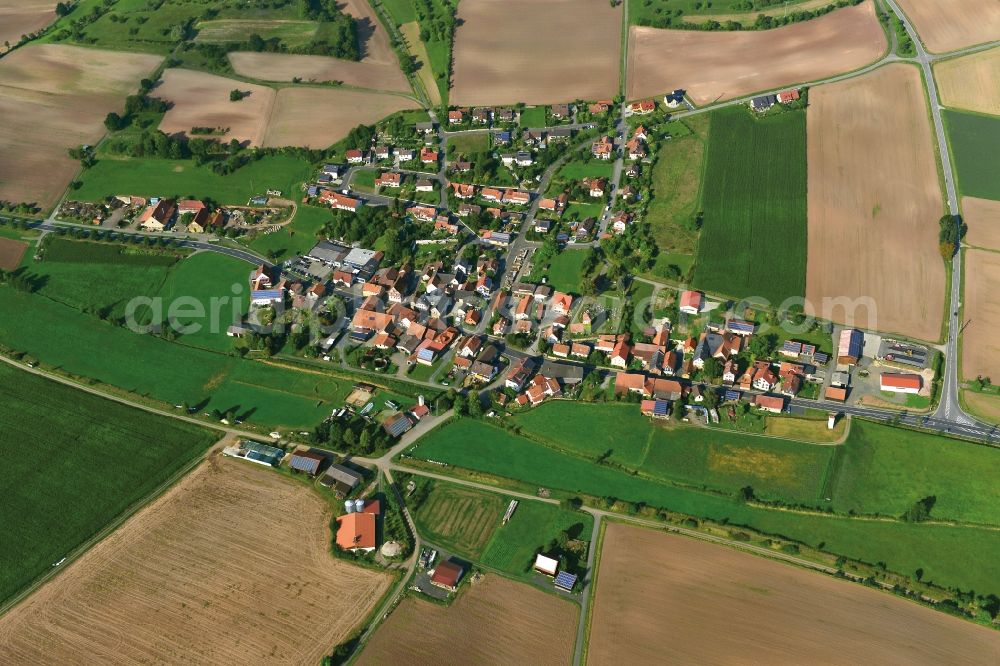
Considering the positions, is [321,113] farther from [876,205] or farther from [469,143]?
[876,205]

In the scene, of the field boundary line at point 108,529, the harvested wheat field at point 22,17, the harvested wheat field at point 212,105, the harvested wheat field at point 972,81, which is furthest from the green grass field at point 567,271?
the harvested wheat field at point 22,17

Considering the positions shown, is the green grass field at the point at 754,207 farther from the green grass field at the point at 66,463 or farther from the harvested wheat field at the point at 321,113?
the green grass field at the point at 66,463

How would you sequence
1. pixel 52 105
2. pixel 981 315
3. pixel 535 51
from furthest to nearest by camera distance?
pixel 535 51 → pixel 52 105 → pixel 981 315

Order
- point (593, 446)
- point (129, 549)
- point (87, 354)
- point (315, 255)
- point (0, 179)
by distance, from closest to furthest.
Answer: point (129, 549)
point (593, 446)
point (87, 354)
point (315, 255)
point (0, 179)

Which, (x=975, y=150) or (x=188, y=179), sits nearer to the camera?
(x=975, y=150)

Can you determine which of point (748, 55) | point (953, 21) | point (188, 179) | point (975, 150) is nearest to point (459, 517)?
point (188, 179)

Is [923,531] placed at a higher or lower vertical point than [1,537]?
higher

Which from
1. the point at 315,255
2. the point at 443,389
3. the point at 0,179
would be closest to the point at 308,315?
the point at 315,255

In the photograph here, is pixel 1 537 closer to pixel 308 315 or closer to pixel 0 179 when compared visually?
pixel 308 315
